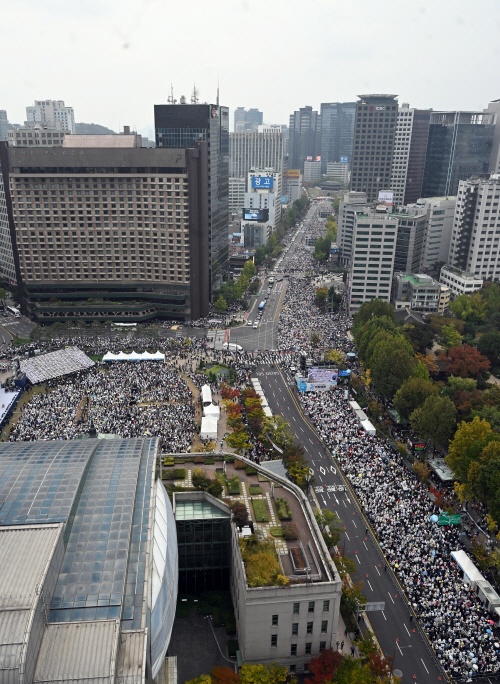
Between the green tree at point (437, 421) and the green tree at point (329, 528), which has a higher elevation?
the green tree at point (437, 421)

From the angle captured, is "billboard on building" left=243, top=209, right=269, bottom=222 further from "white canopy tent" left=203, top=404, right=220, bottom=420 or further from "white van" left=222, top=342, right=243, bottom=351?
"white canopy tent" left=203, top=404, right=220, bottom=420

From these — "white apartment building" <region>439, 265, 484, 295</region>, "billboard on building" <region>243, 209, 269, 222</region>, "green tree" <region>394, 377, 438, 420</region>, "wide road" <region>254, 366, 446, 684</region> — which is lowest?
"wide road" <region>254, 366, 446, 684</region>

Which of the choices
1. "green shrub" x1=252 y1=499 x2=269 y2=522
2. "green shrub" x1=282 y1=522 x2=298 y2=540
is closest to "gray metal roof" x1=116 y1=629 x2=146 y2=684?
"green shrub" x1=282 y1=522 x2=298 y2=540

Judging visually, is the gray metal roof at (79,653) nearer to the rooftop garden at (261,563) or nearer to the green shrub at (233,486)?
the rooftop garden at (261,563)

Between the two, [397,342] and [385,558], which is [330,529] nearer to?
[385,558]

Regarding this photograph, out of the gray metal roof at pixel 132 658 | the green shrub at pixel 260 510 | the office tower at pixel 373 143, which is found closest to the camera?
the gray metal roof at pixel 132 658

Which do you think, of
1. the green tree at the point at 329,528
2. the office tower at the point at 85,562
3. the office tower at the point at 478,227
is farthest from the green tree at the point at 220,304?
the office tower at the point at 85,562
